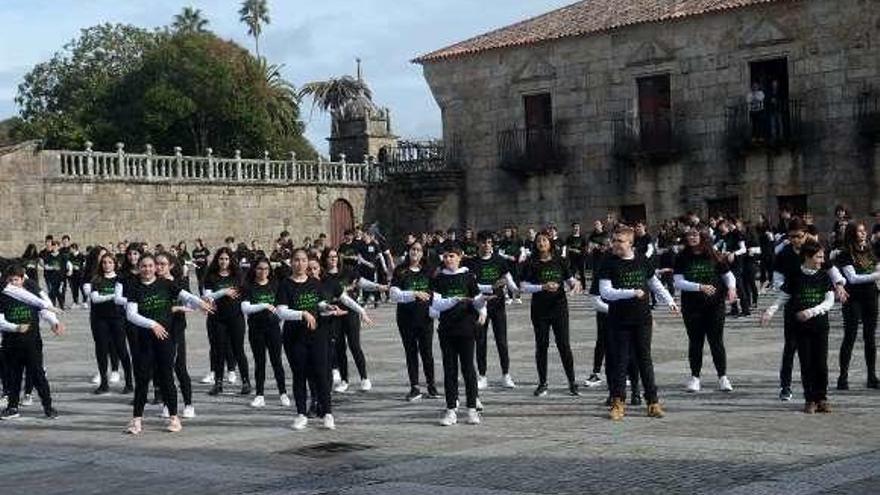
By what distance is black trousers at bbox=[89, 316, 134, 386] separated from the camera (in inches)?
570

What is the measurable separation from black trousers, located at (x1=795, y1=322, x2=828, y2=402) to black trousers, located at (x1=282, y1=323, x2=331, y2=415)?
411 centimetres

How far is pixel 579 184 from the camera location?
3562cm

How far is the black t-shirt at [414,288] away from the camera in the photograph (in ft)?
43.2

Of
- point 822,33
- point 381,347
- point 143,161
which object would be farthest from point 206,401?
point 143,161

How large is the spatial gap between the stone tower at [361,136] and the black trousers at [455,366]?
35.8 metres

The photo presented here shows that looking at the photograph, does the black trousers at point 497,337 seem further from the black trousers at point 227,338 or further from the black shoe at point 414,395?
the black trousers at point 227,338

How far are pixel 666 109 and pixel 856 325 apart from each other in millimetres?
21685

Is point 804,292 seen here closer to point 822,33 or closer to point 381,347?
point 381,347

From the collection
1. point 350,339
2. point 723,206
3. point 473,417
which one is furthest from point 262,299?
point 723,206

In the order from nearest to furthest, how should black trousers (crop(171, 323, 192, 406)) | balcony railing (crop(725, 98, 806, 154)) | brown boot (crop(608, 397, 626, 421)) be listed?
1. brown boot (crop(608, 397, 626, 421))
2. black trousers (crop(171, 323, 192, 406))
3. balcony railing (crop(725, 98, 806, 154))

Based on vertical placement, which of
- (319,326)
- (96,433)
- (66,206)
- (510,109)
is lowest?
(96,433)

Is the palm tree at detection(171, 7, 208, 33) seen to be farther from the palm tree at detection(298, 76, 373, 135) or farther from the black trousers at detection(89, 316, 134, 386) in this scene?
the black trousers at detection(89, 316, 134, 386)

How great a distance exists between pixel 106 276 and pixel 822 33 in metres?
21.3

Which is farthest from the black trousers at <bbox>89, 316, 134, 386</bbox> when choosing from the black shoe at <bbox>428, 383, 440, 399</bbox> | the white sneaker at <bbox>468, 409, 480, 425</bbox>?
the white sneaker at <bbox>468, 409, 480, 425</bbox>
